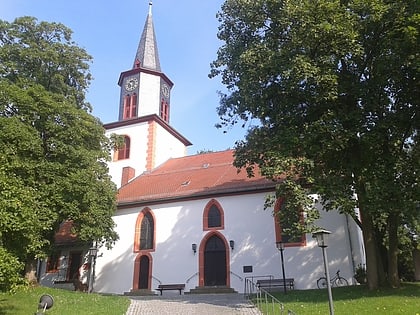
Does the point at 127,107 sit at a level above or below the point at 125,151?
above

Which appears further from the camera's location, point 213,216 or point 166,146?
point 166,146

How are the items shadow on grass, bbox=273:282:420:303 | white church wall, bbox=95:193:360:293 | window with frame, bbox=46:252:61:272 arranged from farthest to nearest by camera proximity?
window with frame, bbox=46:252:61:272 < white church wall, bbox=95:193:360:293 < shadow on grass, bbox=273:282:420:303

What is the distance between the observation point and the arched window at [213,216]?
22219 mm

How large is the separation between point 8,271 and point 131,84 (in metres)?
23.1

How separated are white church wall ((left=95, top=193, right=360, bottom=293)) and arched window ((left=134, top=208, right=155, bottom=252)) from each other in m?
0.34

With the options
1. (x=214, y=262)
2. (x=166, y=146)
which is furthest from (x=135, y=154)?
(x=214, y=262)

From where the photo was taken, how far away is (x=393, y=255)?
14586 mm

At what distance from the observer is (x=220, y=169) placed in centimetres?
2597

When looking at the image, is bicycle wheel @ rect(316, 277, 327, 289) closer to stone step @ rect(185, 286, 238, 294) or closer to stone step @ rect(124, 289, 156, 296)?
stone step @ rect(185, 286, 238, 294)

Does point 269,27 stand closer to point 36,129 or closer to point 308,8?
point 308,8

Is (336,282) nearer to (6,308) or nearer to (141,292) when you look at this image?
(141,292)

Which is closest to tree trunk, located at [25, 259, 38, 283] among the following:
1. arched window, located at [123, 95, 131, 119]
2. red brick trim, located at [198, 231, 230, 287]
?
red brick trim, located at [198, 231, 230, 287]

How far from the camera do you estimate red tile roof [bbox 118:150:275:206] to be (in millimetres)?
22538

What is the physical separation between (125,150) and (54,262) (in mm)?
9595
